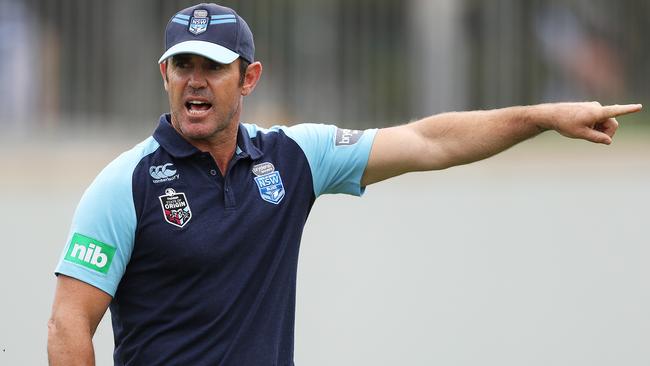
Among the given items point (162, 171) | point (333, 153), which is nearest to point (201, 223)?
point (162, 171)

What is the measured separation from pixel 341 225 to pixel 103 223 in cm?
348

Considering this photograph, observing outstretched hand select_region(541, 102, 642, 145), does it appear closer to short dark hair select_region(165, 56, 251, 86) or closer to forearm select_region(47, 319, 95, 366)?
short dark hair select_region(165, 56, 251, 86)

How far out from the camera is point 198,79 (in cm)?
439

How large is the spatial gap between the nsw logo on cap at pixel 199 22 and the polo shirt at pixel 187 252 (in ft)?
1.14

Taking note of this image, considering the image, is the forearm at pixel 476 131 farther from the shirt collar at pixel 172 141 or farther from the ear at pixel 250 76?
the shirt collar at pixel 172 141

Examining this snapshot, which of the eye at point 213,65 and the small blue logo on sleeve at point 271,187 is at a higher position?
the eye at point 213,65

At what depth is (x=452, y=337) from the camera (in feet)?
25.1

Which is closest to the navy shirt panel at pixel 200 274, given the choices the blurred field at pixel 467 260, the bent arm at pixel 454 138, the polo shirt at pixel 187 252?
the polo shirt at pixel 187 252

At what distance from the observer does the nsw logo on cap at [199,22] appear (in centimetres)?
440

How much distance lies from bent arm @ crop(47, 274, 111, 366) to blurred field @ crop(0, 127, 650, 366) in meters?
3.28

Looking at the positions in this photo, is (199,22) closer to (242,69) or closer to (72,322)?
(242,69)

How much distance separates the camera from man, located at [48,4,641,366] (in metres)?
4.20

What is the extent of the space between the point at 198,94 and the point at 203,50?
16 cm

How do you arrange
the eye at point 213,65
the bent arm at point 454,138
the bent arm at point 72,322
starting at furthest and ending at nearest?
1. the bent arm at point 454,138
2. the eye at point 213,65
3. the bent arm at point 72,322
